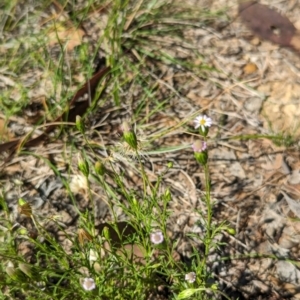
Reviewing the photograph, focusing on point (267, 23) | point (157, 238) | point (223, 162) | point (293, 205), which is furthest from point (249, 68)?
point (157, 238)

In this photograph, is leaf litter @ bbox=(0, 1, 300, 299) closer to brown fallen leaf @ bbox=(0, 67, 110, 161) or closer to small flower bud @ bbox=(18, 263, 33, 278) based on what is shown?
brown fallen leaf @ bbox=(0, 67, 110, 161)

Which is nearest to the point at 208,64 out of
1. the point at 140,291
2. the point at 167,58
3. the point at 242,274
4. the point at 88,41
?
the point at 167,58

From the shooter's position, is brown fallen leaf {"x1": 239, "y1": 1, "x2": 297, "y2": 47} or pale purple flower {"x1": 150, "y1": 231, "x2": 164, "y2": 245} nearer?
pale purple flower {"x1": 150, "y1": 231, "x2": 164, "y2": 245}

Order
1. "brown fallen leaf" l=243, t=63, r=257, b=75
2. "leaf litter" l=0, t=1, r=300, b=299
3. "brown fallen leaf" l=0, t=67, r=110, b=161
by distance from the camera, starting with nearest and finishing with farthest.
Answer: "leaf litter" l=0, t=1, r=300, b=299, "brown fallen leaf" l=0, t=67, r=110, b=161, "brown fallen leaf" l=243, t=63, r=257, b=75

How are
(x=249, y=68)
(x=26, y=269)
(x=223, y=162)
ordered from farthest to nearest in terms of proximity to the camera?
1. (x=249, y=68)
2. (x=223, y=162)
3. (x=26, y=269)

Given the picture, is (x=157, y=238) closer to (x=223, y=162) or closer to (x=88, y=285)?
(x=88, y=285)

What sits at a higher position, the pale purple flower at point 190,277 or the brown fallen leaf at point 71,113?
the pale purple flower at point 190,277

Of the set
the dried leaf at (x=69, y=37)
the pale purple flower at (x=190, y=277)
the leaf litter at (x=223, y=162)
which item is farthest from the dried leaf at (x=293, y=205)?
the dried leaf at (x=69, y=37)

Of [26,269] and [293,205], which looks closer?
[26,269]

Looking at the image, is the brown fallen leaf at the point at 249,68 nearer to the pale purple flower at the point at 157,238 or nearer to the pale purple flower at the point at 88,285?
the pale purple flower at the point at 157,238

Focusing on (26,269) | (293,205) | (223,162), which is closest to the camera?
(26,269)

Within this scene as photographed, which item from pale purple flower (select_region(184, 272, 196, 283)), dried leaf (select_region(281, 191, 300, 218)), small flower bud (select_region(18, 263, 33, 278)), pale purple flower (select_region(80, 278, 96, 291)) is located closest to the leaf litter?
dried leaf (select_region(281, 191, 300, 218))
